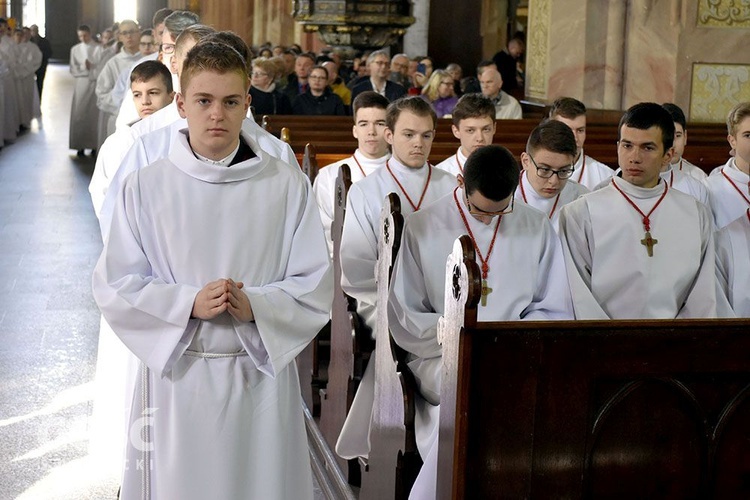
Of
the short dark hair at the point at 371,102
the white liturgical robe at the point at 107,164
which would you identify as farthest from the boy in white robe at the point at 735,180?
the white liturgical robe at the point at 107,164

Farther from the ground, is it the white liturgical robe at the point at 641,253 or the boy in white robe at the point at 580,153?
the boy in white robe at the point at 580,153

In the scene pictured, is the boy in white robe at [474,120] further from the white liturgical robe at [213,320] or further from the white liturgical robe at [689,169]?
the white liturgical robe at [213,320]

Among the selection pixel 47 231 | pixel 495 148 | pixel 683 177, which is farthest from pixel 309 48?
pixel 495 148

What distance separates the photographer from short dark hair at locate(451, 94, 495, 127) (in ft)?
18.5

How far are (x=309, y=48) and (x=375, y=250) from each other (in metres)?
16.3

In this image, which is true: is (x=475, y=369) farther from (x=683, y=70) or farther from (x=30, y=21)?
(x=30, y=21)

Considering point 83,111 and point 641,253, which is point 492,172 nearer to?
point 641,253

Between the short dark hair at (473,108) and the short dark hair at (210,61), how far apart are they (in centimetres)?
269

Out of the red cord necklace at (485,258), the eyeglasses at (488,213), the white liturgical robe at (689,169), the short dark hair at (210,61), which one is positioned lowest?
the red cord necklace at (485,258)

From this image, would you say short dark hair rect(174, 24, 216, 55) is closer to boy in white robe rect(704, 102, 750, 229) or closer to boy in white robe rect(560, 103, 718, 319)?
boy in white robe rect(560, 103, 718, 319)

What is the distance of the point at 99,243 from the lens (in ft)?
33.5

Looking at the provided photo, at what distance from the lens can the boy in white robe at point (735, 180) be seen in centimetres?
545

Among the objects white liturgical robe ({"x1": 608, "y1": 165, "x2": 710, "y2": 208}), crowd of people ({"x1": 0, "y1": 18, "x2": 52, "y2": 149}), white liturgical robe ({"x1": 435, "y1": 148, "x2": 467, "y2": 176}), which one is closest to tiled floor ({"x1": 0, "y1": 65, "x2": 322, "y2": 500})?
white liturgical robe ({"x1": 435, "y1": 148, "x2": 467, "y2": 176})

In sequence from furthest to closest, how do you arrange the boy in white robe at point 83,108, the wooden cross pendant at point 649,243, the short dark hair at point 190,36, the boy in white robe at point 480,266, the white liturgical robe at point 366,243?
the boy in white robe at point 83,108
the white liturgical robe at point 366,243
the wooden cross pendant at point 649,243
the short dark hair at point 190,36
the boy in white robe at point 480,266
